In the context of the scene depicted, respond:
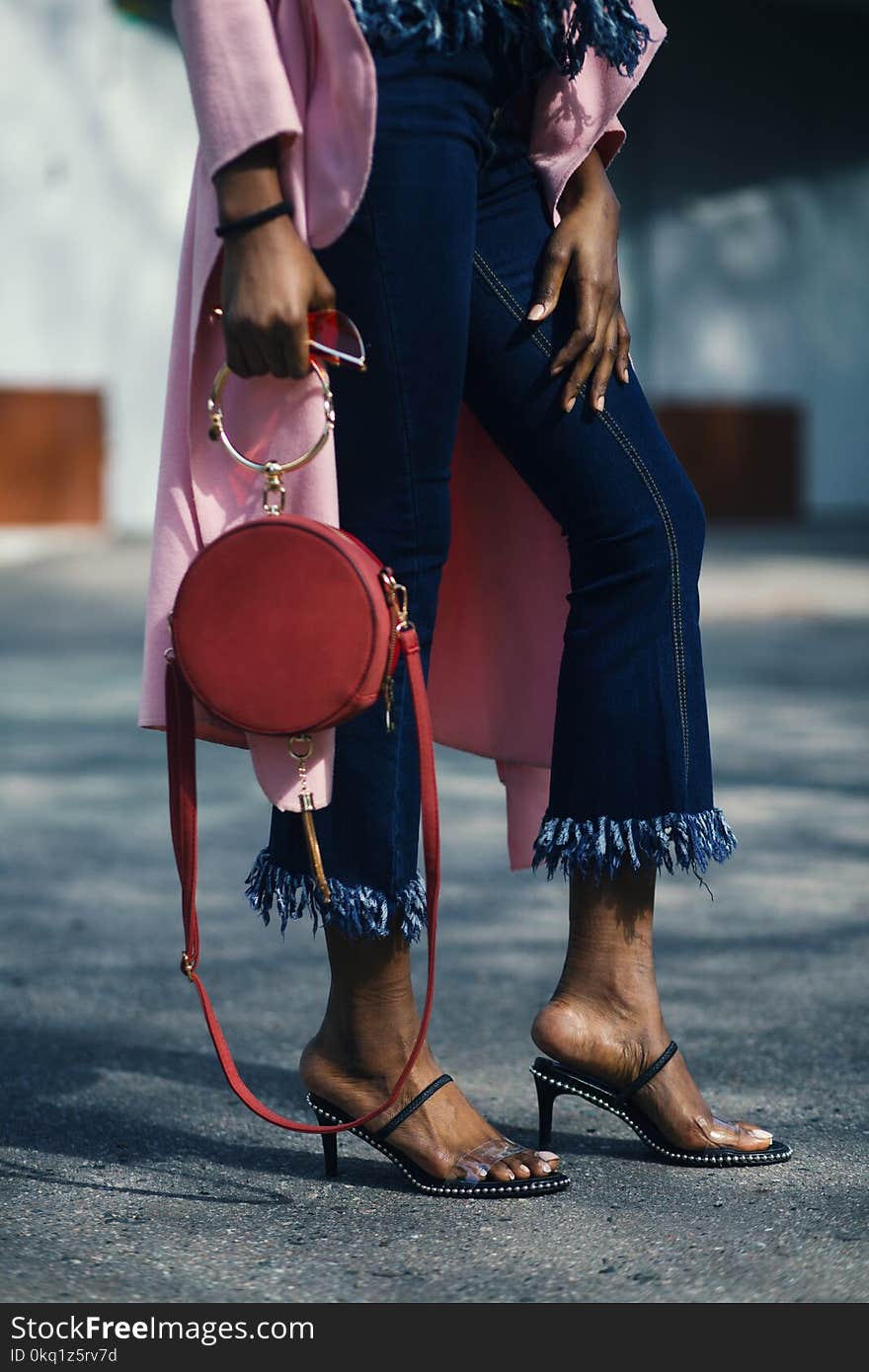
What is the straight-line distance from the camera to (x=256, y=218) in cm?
145

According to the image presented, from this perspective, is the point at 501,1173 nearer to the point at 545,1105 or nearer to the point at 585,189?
the point at 545,1105

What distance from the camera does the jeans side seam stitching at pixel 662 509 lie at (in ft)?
5.13

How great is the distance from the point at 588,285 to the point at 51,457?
529 inches

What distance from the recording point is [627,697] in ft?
5.23

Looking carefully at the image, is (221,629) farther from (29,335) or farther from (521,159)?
(29,335)

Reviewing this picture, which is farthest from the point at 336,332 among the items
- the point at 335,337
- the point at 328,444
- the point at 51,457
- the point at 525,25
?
the point at 51,457

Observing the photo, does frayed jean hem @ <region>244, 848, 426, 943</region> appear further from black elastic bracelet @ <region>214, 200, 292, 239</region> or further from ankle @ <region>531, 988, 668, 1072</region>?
black elastic bracelet @ <region>214, 200, 292, 239</region>

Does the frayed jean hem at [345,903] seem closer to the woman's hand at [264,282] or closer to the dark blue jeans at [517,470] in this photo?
the dark blue jeans at [517,470]

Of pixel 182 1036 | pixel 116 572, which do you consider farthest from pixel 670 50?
pixel 182 1036

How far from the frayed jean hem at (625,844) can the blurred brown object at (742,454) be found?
55.5 ft

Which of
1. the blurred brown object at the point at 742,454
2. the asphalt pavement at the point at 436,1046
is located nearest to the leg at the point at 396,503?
the asphalt pavement at the point at 436,1046

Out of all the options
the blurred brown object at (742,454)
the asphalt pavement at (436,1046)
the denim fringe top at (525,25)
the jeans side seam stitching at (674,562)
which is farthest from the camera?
the blurred brown object at (742,454)

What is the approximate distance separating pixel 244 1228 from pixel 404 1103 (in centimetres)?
19

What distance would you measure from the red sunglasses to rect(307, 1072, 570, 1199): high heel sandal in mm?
653
